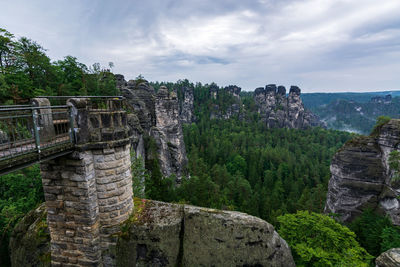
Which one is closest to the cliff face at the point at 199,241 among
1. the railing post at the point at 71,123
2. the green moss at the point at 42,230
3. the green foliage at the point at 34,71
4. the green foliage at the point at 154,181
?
the green moss at the point at 42,230

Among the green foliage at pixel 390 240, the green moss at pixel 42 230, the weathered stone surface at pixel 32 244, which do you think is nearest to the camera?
the weathered stone surface at pixel 32 244

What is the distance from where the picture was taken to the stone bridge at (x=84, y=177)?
6.04 meters

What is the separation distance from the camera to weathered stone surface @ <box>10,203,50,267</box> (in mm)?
7242

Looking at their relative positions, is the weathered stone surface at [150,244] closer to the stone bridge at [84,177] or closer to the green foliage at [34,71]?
the stone bridge at [84,177]

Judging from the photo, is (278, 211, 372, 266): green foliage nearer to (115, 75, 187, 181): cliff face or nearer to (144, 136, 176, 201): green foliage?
(144, 136, 176, 201): green foliage

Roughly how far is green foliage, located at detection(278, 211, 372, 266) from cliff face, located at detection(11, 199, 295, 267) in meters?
5.63

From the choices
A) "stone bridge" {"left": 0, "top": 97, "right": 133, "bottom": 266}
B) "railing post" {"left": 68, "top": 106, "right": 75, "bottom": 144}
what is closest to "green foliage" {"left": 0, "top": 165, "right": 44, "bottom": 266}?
"stone bridge" {"left": 0, "top": 97, "right": 133, "bottom": 266}

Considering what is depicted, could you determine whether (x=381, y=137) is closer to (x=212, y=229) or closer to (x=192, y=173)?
(x=212, y=229)

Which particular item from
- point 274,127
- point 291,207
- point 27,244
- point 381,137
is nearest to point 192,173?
point 291,207

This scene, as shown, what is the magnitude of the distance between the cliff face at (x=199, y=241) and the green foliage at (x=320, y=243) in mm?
5625

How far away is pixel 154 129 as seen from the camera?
3139 cm

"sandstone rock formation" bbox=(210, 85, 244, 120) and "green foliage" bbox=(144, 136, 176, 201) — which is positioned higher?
"sandstone rock formation" bbox=(210, 85, 244, 120)

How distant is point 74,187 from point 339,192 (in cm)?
3040

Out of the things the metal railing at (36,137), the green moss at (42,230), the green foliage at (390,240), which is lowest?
the green foliage at (390,240)
